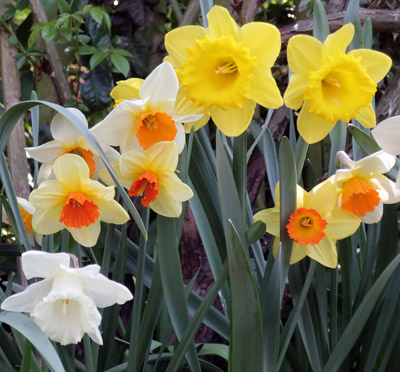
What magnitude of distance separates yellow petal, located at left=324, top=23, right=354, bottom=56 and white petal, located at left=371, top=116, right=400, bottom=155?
0.32ft

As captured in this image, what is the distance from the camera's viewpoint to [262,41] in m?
0.59

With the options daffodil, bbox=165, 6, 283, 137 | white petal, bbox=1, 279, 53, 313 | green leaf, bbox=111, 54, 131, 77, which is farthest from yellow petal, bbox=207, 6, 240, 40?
green leaf, bbox=111, 54, 131, 77

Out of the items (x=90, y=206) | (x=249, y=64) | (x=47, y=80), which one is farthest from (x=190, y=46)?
(x=47, y=80)

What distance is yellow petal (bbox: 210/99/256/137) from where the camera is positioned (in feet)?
2.01

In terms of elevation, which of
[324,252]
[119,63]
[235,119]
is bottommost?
[119,63]

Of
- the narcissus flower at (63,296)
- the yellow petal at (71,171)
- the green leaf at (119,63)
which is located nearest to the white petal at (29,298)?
the narcissus flower at (63,296)

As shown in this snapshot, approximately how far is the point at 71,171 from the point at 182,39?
0.21 meters

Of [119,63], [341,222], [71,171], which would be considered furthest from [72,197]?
[119,63]

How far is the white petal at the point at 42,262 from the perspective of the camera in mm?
598

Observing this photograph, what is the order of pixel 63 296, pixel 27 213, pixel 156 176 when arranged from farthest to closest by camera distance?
pixel 27 213, pixel 156 176, pixel 63 296

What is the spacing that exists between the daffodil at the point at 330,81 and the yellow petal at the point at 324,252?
0.55 ft

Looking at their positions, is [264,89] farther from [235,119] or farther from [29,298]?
[29,298]

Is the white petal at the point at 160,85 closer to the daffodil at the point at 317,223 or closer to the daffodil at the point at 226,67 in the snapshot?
the daffodil at the point at 226,67

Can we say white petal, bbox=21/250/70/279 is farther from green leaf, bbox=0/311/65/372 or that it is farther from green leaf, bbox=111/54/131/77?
green leaf, bbox=111/54/131/77
